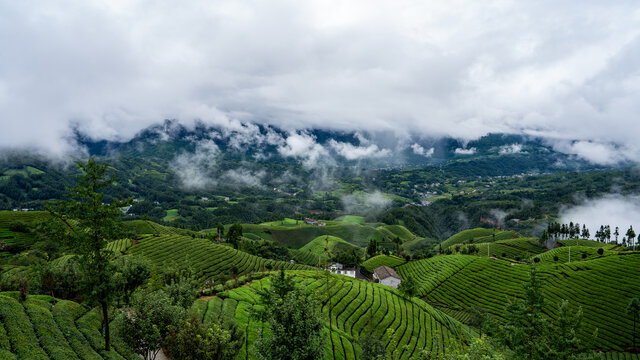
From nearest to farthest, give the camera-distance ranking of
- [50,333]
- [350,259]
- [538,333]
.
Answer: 1. [50,333]
2. [538,333]
3. [350,259]

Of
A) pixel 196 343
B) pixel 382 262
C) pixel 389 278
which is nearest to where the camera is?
pixel 196 343

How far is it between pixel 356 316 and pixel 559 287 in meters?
80.8

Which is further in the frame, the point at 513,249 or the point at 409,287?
the point at 513,249

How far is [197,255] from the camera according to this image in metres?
→ 101

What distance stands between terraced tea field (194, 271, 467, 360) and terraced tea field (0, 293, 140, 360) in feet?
37.6

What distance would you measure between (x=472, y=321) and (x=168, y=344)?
286 ft

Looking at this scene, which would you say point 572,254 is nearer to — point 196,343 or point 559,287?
point 559,287

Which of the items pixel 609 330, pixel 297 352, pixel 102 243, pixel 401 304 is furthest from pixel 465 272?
A: pixel 102 243

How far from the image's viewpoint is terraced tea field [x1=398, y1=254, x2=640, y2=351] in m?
76.8

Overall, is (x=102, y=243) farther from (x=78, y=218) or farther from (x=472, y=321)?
(x=472, y=321)

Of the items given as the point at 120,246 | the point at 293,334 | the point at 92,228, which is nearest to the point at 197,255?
the point at 120,246

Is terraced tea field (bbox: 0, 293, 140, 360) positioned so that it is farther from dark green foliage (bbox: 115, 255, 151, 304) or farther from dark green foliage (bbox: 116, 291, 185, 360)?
dark green foliage (bbox: 115, 255, 151, 304)

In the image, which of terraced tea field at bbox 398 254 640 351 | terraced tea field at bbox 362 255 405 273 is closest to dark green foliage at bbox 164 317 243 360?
terraced tea field at bbox 398 254 640 351

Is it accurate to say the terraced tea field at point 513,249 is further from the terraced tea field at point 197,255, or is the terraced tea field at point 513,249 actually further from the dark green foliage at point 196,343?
the dark green foliage at point 196,343
